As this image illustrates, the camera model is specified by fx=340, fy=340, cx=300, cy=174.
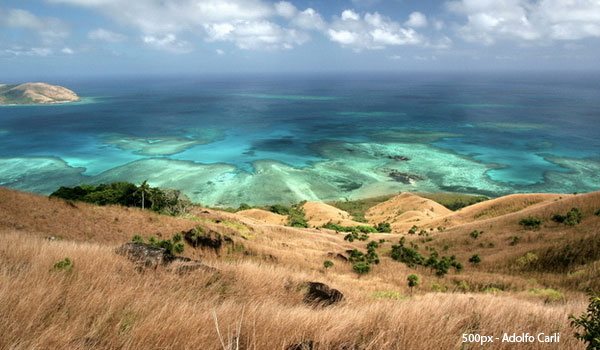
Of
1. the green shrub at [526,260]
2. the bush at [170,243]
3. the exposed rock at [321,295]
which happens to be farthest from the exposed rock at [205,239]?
the green shrub at [526,260]

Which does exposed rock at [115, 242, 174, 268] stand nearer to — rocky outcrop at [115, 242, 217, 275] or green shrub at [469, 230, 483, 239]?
rocky outcrop at [115, 242, 217, 275]

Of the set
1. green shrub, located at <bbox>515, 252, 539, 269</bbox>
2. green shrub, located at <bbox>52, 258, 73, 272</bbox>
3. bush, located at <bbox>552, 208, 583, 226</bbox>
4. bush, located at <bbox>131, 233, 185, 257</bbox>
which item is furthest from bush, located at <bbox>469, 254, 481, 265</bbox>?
green shrub, located at <bbox>52, 258, 73, 272</bbox>

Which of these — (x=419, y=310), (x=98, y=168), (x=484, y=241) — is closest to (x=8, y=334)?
(x=419, y=310)

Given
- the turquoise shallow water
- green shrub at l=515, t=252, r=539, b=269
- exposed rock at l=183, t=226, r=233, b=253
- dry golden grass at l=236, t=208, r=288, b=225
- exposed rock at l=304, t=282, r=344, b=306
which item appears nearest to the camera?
exposed rock at l=304, t=282, r=344, b=306

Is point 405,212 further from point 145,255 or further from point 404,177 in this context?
point 145,255

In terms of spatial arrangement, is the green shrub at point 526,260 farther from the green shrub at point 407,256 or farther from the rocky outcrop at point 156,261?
the rocky outcrop at point 156,261
